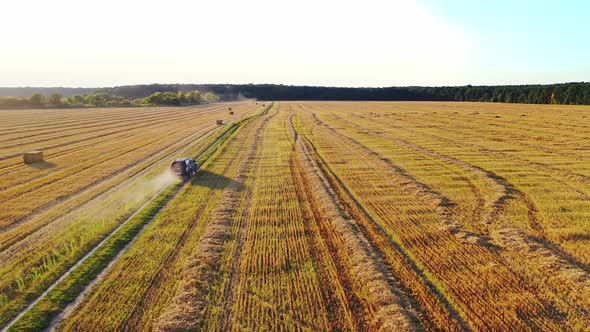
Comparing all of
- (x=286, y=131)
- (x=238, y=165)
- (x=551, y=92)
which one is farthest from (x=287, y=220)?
(x=551, y=92)

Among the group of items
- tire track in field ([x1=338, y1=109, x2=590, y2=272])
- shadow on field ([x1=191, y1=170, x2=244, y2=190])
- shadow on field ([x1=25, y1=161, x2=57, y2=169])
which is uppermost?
tire track in field ([x1=338, y1=109, x2=590, y2=272])

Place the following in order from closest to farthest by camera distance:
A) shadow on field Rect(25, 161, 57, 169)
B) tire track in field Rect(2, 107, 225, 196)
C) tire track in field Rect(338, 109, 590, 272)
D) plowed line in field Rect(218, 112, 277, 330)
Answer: plowed line in field Rect(218, 112, 277, 330) < tire track in field Rect(338, 109, 590, 272) < tire track in field Rect(2, 107, 225, 196) < shadow on field Rect(25, 161, 57, 169)

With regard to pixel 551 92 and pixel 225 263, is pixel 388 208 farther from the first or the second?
pixel 551 92

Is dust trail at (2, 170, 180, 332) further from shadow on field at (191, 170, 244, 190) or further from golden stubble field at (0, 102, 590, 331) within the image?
shadow on field at (191, 170, 244, 190)

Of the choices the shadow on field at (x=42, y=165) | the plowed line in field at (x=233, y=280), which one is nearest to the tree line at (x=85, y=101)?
the shadow on field at (x=42, y=165)

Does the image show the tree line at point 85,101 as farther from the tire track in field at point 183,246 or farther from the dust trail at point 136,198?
the tire track in field at point 183,246

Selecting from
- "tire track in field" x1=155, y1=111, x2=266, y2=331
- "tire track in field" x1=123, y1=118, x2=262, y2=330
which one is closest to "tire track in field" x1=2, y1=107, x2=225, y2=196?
"tire track in field" x1=123, y1=118, x2=262, y2=330
